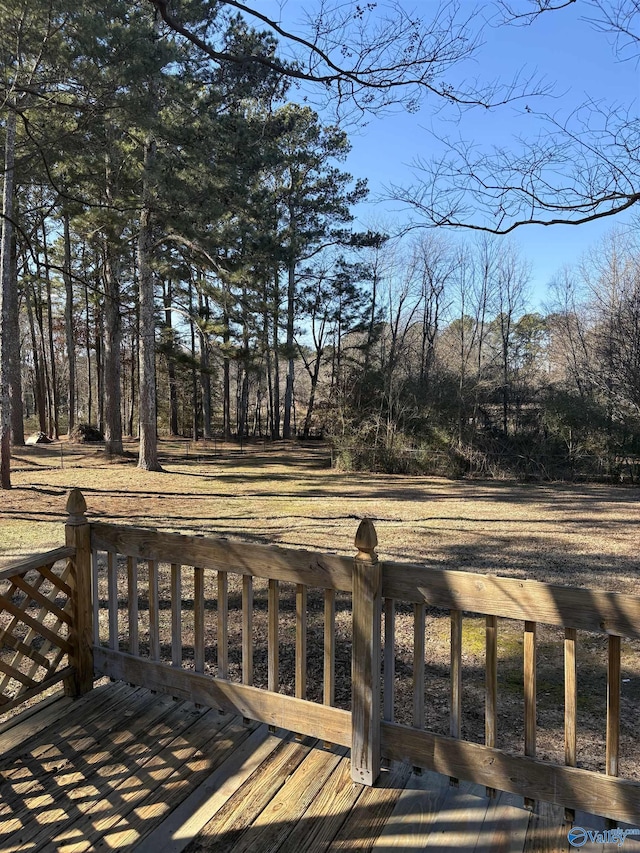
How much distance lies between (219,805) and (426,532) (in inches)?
247

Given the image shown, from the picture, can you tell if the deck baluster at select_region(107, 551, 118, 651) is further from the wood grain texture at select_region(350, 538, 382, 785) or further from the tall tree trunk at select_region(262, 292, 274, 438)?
the tall tree trunk at select_region(262, 292, 274, 438)

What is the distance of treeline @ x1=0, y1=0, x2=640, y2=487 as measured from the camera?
688 cm

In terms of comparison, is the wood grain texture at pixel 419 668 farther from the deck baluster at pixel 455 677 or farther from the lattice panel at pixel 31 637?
the lattice panel at pixel 31 637

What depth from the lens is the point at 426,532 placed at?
8000 mm

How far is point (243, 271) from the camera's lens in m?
12.3

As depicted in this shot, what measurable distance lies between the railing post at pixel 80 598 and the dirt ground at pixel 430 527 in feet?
3.74

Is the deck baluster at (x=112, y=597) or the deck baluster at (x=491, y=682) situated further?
the deck baluster at (x=112, y=597)

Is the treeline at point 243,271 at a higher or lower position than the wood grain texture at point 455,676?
higher

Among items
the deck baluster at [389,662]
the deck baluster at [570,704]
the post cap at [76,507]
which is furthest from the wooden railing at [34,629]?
the deck baluster at [570,704]

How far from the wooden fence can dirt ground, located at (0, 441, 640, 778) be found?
84 cm

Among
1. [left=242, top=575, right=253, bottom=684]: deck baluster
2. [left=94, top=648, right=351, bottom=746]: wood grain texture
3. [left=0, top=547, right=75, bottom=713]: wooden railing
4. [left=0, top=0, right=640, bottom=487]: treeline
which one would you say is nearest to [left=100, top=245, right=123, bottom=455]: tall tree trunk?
[left=0, top=0, right=640, bottom=487]: treeline

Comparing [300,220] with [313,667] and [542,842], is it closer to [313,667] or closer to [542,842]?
[313,667]

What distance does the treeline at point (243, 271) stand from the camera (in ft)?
22.6

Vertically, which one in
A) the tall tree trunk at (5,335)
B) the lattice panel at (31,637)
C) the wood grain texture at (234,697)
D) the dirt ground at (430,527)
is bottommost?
the dirt ground at (430,527)
